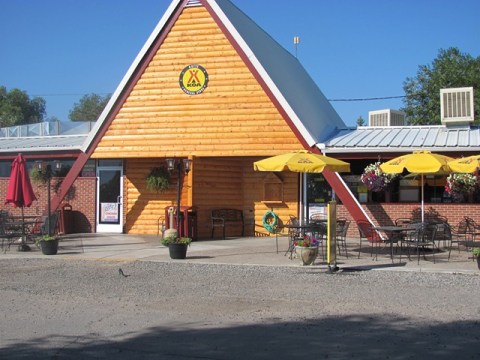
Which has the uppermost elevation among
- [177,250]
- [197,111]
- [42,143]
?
[197,111]

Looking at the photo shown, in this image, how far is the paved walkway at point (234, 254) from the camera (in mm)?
12203

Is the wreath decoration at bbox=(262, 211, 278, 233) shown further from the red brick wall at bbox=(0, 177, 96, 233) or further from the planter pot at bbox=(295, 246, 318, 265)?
the planter pot at bbox=(295, 246, 318, 265)

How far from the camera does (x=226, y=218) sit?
62.9ft

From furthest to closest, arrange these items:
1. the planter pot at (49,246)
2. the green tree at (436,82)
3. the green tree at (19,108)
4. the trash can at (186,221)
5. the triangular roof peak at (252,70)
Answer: the green tree at (19,108) < the green tree at (436,82) < the trash can at (186,221) < the triangular roof peak at (252,70) < the planter pot at (49,246)

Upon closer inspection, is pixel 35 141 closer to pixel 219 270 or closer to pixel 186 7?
pixel 186 7

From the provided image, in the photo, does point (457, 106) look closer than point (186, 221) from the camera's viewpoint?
No

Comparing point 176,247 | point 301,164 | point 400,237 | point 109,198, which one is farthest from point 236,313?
point 109,198

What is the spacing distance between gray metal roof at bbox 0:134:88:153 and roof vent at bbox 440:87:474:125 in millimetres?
12299

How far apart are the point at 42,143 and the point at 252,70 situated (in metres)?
9.47

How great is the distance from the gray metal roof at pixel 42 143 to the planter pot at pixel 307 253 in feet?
34.4

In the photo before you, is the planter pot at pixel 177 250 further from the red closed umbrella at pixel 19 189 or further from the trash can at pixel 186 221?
the red closed umbrella at pixel 19 189

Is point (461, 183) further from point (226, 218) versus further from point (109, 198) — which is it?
point (109, 198)

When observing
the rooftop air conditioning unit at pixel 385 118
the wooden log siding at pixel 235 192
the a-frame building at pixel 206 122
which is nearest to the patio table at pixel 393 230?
the a-frame building at pixel 206 122

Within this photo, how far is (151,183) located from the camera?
19250mm
